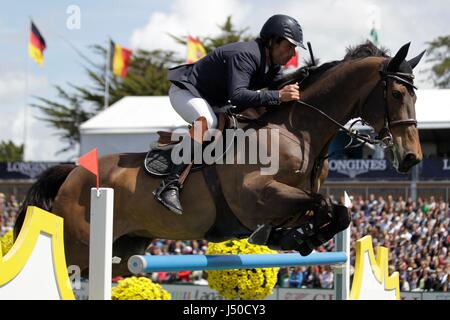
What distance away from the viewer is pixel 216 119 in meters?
5.11

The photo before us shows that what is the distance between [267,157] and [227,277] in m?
2.67

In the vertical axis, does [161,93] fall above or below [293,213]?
above

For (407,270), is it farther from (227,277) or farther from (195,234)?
(195,234)

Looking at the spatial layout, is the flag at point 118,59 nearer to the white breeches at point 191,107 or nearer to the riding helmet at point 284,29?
the white breeches at point 191,107

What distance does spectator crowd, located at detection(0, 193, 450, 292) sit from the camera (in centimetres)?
1166

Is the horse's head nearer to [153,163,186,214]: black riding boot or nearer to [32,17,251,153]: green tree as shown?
[153,163,186,214]: black riding boot

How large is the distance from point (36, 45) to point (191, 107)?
2336 centimetres

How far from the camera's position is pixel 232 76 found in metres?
4.85

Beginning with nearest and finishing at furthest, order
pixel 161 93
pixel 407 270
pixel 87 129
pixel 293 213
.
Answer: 1. pixel 293 213
2. pixel 407 270
3. pixel 87 129
4. pixel 161 93

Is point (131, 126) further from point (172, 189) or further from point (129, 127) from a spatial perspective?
point (172, 189)

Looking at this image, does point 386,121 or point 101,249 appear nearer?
point 101,249

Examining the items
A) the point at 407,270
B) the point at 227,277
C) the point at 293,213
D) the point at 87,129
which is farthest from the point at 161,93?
the point at 293,213

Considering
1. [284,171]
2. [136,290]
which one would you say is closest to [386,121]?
[284,171]
